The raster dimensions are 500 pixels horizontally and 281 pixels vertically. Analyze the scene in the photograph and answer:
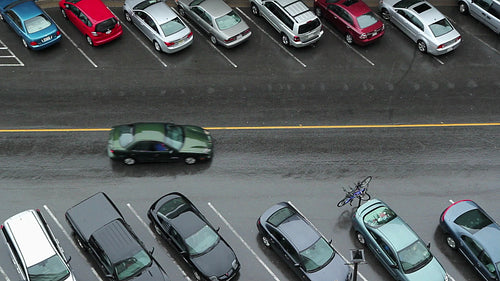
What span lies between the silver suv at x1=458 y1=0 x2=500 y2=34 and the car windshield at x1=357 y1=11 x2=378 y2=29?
5.25m

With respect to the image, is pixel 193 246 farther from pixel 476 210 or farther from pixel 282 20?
pixel 282 20

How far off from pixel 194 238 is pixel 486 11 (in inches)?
728

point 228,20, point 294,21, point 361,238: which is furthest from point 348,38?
point 361,238

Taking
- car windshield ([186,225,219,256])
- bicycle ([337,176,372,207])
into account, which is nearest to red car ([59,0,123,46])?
car windshield ([186,225,219,256])

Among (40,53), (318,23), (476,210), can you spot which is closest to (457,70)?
(318,23)

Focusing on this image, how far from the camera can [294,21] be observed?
87.9 ft

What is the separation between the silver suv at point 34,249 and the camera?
61.5 ft

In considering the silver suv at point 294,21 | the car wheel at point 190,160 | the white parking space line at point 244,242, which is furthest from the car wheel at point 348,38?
the white parking space line at point 244,242

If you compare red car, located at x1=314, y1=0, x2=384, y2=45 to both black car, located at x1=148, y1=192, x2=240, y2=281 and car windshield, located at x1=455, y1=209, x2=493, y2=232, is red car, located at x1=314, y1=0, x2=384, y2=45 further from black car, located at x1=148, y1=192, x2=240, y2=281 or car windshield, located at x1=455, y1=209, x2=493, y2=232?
black car, located at x1=148, y1=192, x2=240, y2=281

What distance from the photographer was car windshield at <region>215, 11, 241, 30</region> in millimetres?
27062

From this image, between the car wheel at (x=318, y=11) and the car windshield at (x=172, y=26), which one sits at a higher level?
the car windshield at (x=172, y=26)

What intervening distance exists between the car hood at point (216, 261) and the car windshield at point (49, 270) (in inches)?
165

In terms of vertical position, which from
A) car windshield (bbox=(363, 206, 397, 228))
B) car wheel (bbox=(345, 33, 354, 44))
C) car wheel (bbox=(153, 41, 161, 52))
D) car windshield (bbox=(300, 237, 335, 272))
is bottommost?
car windshield (bbox=(300, 237, 335, 272))

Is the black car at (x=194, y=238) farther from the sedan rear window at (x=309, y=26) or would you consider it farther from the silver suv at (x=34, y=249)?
the sedan rear window at (x=309, y=26)
